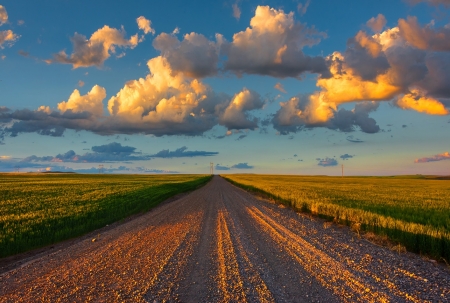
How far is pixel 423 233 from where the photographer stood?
11.0 m

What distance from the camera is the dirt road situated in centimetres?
645

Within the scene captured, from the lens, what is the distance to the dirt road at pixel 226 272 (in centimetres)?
645

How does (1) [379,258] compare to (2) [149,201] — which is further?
(2) [149,201]

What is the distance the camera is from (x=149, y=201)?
28297 millimetres

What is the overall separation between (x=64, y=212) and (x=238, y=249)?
12.6m

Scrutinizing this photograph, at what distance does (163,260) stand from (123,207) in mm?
14811

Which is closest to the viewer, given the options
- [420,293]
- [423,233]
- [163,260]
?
[420,293]

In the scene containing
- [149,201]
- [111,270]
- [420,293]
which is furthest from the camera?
[149,201]

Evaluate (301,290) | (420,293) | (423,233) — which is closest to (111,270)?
(301,290)

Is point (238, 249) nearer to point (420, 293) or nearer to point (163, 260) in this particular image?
point (163, 260)

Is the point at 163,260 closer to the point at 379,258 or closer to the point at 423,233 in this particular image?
the point at 379,258

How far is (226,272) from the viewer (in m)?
7.87

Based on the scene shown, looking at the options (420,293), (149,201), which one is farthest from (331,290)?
(149,201)

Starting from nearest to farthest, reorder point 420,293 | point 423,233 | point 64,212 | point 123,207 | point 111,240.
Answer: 1. point 420,293
2. point 423,233
3. point 111,240
4. point 64,212
5. point 123,207
